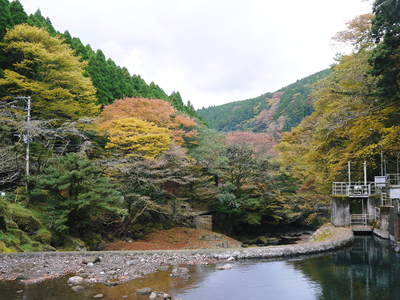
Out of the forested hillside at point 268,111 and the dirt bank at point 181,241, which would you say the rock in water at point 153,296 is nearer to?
the dirt bank at point 181,241

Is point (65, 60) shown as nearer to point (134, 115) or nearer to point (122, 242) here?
point (134, 115)

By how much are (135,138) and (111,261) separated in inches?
301

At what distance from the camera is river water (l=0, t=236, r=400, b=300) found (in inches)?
331

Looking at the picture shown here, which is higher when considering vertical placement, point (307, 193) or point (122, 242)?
point (307, 193)

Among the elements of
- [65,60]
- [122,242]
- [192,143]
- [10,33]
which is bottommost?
[122,242]

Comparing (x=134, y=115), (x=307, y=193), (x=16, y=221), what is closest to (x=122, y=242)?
(x=16, y=221)

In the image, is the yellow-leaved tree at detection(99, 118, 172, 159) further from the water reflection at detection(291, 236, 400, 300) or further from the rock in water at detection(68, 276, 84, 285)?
the water reflection at detection(291, 236, 400, 300)

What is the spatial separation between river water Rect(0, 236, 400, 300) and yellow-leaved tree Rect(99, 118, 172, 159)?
855cm

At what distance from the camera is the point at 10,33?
20.6 metres

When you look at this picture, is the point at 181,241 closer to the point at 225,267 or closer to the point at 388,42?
the point at 225,267

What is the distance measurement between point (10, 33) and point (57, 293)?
17684 mm

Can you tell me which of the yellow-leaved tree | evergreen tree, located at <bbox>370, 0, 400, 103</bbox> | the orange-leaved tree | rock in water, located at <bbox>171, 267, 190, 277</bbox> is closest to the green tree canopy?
the orange-leaved tree

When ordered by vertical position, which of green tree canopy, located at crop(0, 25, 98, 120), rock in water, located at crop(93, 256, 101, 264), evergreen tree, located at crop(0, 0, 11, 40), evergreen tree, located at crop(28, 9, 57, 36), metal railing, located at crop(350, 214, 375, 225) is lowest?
rock in water, located at crop(93, 256, 101, 264)

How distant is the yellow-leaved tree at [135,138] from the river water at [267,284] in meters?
8.55
